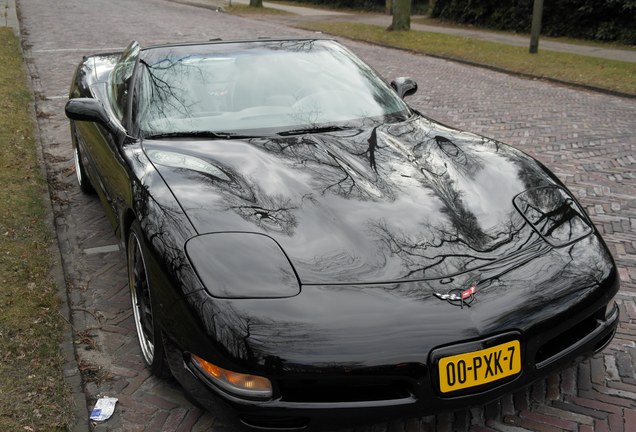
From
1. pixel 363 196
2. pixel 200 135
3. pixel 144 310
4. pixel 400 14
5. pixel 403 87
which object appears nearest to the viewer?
pixel 363 196

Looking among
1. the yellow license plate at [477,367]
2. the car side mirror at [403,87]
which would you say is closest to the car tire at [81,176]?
the car side mirror at [403,87]

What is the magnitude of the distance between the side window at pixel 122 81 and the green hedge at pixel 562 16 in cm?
1616

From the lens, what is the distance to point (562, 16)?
19.4 m

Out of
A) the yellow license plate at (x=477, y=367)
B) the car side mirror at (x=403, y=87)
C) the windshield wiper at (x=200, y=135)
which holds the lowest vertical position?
the yellow license plate at (x=477, y=367)

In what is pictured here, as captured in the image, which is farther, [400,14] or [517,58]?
[400,14]

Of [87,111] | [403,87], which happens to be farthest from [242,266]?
[403,87]

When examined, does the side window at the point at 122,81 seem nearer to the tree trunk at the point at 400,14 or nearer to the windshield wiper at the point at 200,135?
the windshield wiper at the point at 200,135

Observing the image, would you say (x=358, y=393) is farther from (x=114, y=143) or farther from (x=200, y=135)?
(x=114, y=143)

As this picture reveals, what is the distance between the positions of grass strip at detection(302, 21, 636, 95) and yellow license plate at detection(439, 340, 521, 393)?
359 inches

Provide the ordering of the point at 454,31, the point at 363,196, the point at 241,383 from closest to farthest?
the point at 241,383 → the point at 363,196 → the point at 454,31

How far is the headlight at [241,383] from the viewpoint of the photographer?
2277mm

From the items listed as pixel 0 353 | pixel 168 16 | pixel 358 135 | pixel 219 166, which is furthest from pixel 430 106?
pixel 168 16

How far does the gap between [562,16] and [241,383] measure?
19.6 metres

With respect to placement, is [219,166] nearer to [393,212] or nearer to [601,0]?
[393,212]
